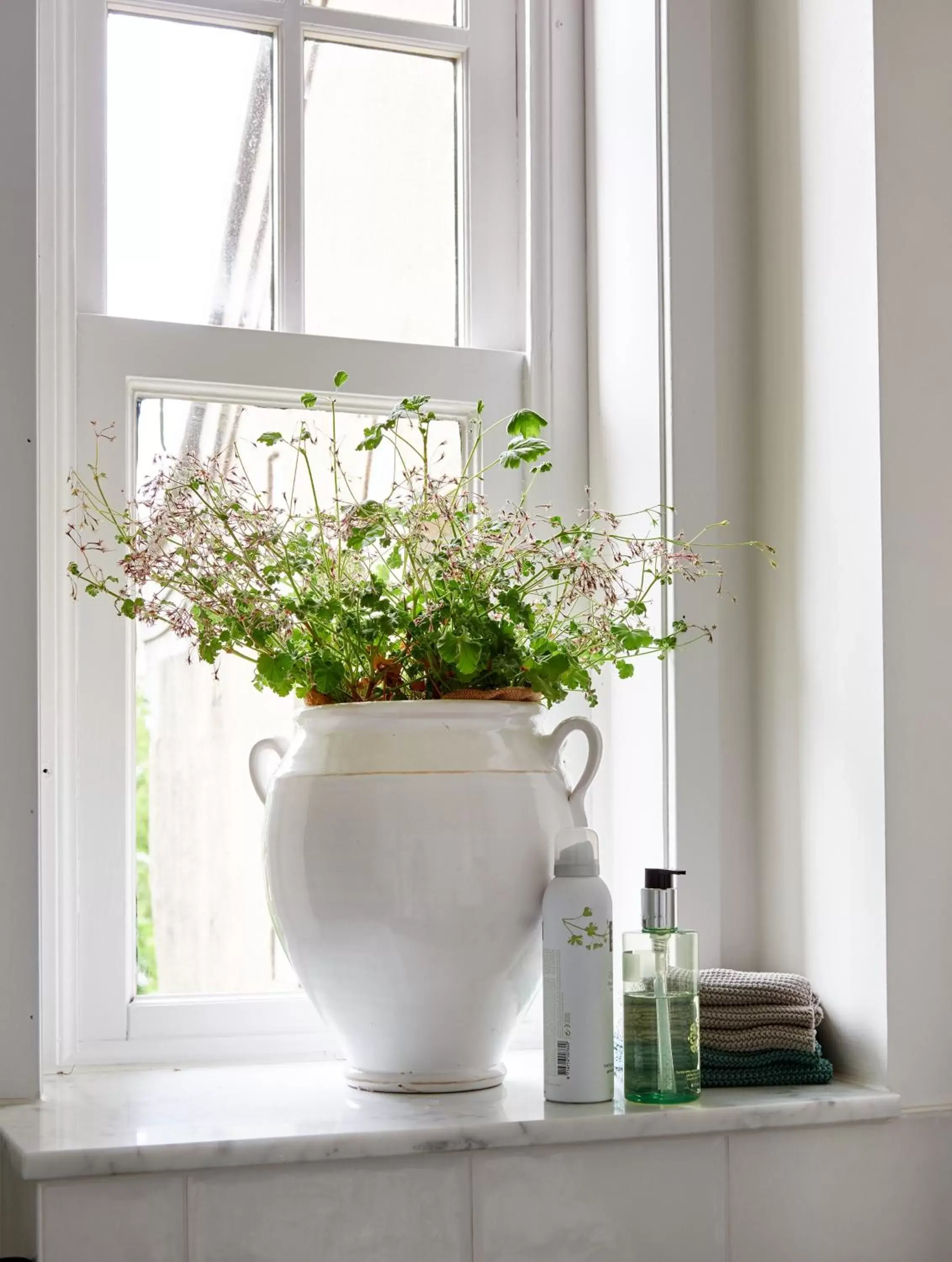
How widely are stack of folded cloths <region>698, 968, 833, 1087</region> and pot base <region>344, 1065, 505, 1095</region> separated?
204mm

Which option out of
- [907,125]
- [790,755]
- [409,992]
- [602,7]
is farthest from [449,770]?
[602,7]

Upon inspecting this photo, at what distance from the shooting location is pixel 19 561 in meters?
1.18

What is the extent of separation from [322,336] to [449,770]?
551mm

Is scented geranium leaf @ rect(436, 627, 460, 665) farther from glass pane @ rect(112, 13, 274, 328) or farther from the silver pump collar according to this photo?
glass pane @ rect(112, 13, 274, 328)

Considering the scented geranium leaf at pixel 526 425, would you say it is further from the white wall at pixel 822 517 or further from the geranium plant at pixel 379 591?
the white wall at pixel 822 517

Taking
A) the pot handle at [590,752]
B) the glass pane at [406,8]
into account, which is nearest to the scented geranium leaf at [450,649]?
the pot handle at [590,752]

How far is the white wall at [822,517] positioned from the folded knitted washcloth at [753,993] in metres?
0.04

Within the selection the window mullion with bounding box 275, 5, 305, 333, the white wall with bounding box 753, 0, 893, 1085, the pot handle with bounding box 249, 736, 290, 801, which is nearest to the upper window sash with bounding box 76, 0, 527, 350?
the window mullion with bounding box 275, 5, 305, 333

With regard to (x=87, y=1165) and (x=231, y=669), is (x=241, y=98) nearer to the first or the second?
(x=231, y=669)

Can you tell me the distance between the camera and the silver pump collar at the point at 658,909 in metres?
1.17

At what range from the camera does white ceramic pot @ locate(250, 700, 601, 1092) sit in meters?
1.13

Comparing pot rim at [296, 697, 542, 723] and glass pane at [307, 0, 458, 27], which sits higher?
glass pane at [307, 0, 458, 27]

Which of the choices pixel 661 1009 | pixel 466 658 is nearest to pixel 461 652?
pixel 466 658

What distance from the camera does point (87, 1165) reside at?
3.26 ft
